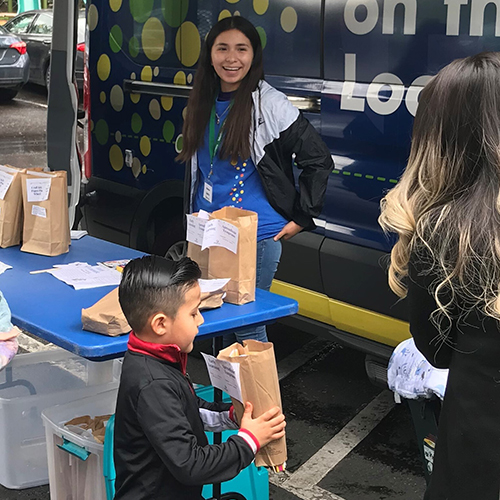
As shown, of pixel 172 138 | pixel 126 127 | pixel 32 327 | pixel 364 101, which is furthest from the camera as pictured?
pixel 126 127

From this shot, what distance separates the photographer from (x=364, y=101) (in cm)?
342

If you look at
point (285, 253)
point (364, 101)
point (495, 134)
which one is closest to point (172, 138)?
point (285, 253)

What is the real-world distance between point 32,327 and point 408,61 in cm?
181

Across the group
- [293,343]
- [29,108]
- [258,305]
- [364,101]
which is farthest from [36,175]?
[29,108]

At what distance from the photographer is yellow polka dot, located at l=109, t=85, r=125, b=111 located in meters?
4.75

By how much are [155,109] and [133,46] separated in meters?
0.44

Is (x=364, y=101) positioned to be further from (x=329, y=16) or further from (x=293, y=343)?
(x=293, y=343)

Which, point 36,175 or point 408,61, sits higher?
point 408,61

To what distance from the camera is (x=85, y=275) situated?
303cm

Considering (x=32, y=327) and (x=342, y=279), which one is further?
(x=342, y=279)

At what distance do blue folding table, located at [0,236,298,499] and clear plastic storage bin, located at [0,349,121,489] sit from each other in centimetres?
38

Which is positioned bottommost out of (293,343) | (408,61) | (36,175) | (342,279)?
(293,343)

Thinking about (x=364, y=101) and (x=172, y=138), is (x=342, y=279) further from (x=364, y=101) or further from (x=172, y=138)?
(x=172, y=138)

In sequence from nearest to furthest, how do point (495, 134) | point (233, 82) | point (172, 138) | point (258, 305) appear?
1. point (495, 134)
2. point (258, 305)
3. point (233, 82)
4. point (172, 138)
